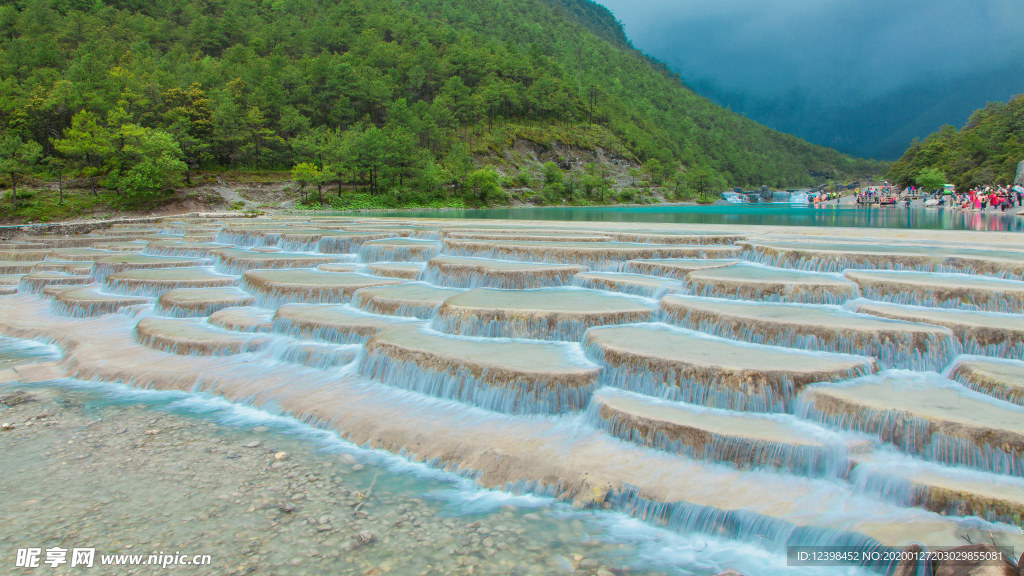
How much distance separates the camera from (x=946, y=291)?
35.1ft

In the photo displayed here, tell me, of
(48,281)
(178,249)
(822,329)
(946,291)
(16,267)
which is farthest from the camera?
(178,249)

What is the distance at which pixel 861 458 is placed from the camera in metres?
6.26

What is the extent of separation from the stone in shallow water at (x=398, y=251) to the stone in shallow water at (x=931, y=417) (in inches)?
537

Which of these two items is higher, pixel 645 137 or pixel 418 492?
pixel 645 137

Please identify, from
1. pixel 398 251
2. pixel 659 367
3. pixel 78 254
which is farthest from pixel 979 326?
pixel 78 254

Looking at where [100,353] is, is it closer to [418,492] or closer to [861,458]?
[418,492]

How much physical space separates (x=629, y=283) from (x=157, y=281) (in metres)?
13.0

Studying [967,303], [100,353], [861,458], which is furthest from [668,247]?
[100,353]

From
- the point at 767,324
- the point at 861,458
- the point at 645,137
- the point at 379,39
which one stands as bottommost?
the point at 861,458

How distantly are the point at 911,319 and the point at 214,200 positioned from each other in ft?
188

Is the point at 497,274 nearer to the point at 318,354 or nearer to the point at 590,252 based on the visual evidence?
the point at 590,252

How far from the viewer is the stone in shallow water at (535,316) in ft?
34.6

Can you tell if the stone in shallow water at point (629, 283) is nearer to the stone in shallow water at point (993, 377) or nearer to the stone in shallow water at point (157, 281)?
the stone in shallow water at point (993, 377)

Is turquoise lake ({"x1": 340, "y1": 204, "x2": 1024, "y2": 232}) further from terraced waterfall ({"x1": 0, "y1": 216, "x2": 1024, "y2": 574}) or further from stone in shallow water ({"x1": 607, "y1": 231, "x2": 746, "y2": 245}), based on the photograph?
terraced waterfall ({"x1": 0, "y1": 216, "x2": 1024, "y2": 574})
